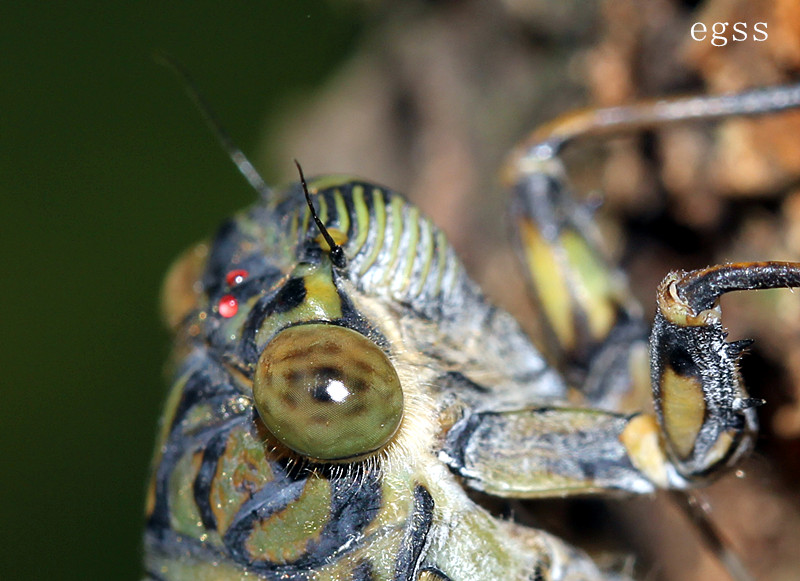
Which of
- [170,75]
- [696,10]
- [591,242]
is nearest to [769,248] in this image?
[591,242]

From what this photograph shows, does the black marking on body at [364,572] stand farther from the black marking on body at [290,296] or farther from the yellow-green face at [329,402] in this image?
the black marking on body at [290,296]

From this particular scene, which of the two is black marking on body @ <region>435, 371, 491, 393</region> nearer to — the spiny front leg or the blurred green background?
the spiny front leg

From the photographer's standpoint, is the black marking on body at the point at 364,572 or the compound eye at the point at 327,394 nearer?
the compound eye at the point at 327,394

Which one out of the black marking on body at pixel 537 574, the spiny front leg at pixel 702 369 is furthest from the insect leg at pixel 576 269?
the black marking on body at pixel 537 574

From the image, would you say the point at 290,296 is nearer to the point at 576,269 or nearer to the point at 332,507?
the point at 332,507

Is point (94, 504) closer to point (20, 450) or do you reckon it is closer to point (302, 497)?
point (20, 450)

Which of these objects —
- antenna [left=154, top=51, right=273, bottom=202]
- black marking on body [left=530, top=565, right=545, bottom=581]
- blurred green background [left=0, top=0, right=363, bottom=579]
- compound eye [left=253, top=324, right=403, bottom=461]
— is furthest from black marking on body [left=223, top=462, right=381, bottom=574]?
blurred green background [left=0, top=0, right=363, bottom=579]

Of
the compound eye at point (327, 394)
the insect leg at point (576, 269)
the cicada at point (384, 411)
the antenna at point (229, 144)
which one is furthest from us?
the insect leg at point (576, 269)
